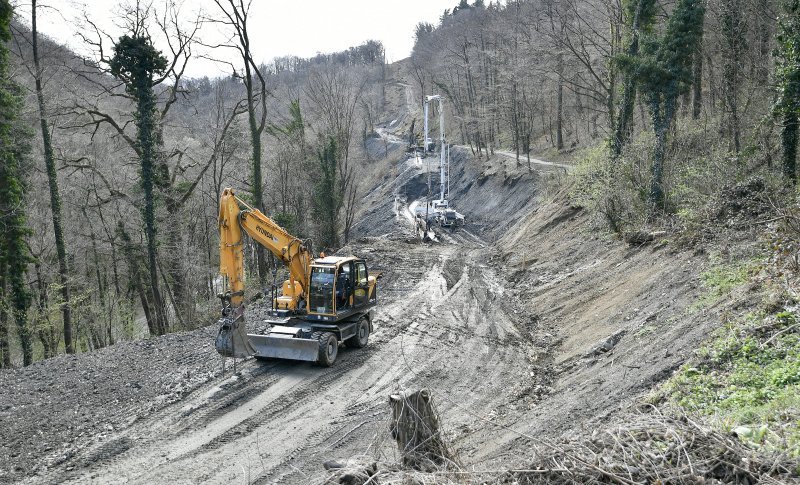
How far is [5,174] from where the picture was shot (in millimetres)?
22078

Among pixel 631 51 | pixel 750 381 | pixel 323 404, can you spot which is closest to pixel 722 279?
pixel 750 381

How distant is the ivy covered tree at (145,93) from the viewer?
2475 centimetres

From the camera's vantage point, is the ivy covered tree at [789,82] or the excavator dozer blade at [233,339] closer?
the excavator dozer blade at [233,339]

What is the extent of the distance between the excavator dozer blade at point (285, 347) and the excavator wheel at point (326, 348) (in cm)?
20

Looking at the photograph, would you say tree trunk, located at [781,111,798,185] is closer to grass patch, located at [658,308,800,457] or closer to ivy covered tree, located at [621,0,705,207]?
ivy covered tree, located at [621,0,705,207]

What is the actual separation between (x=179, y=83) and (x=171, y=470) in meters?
23.4

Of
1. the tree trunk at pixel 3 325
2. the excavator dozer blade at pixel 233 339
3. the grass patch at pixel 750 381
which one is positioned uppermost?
the grass patch at pixel 750 381

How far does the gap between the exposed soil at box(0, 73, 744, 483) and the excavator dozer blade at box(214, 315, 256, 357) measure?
652 millimetres

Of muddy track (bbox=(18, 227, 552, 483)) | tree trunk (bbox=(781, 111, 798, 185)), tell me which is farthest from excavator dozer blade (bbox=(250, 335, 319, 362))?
tree trunk (bbox=(781, 111, 798, 185))

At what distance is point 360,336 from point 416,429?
10.2 m

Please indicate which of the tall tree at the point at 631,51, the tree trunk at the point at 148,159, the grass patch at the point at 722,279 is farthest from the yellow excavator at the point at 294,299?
the tall tree at the point at 631,51

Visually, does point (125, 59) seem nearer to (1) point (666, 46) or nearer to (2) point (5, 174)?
(2) point (5, 174)

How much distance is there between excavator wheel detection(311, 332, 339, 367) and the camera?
13922 millimetres

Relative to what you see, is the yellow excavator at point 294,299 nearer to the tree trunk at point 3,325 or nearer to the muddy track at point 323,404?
the muddy track at point 323,404
